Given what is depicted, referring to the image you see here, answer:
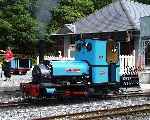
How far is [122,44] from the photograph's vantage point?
33281mm

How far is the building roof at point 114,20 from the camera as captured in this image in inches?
1307

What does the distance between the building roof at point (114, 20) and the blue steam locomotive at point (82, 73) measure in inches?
616

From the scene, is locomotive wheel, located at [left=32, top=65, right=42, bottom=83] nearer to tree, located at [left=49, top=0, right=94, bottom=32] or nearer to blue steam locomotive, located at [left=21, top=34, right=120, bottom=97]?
blue steam locomotive, located at [left=21, top=34, right=120, bottom=97]

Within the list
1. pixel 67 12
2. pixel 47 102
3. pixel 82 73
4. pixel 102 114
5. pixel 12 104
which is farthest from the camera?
pixel 67 12

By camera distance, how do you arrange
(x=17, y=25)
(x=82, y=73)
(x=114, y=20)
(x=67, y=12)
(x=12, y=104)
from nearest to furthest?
(x=12, y=104)
(x=82, y=73)
(x=114, y=20)
(x=17, y=25)
(x=67, y=12)

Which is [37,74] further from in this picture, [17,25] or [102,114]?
[17,25]

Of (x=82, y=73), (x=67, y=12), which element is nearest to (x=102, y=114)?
(x=82, y=73)

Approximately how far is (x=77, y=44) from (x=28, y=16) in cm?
2168

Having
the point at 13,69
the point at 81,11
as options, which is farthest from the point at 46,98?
the point at 81,11

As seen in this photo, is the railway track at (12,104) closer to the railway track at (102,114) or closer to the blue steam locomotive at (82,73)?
the blue steam locomotive at (82,73)

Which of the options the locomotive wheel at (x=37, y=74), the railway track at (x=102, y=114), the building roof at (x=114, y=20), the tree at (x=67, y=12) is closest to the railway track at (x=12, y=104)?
the locomotive wheel at (x=37, y=74)

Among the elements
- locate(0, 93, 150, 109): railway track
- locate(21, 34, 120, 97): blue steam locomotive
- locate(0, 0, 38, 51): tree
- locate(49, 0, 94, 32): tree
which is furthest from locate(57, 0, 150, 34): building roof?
locate(21, 34, 120, 97): blue steam locomotive

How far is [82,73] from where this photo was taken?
1584 centimetres

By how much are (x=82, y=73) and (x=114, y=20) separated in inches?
762
